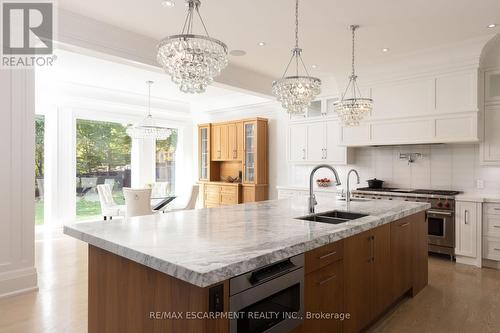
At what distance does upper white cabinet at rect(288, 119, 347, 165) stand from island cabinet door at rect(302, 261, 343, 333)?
3.71 m

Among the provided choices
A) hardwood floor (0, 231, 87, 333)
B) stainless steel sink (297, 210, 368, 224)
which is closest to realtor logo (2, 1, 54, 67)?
hardwood floor (0, 231, 87, 333)

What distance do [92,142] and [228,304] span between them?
6.38m

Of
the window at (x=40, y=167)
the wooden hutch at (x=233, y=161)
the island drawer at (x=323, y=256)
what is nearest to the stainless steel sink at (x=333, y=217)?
→ the island drawer at (x=323, y=256)

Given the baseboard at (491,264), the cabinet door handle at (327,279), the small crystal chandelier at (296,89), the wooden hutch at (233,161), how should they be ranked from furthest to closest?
the wooden hutch at (233,161)
the baseboard at (491,264)
the small crystal chandelier at (296,89)
the cabinet door handle at (327,279)

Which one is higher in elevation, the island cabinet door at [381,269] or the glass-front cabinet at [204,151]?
the glass-front cabinet at [204,151]

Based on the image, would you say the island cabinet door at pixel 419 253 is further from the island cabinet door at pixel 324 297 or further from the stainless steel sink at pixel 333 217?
the island cabinet door at pixel 324 297

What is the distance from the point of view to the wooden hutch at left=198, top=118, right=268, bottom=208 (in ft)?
22.0

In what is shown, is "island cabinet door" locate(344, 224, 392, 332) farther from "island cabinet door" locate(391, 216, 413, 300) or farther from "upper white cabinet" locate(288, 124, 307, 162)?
"upper white cabinet" locate(288, 124, 307, 162)

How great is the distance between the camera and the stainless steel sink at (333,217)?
255cm

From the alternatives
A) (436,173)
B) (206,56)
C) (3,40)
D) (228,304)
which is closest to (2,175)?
(3,40)

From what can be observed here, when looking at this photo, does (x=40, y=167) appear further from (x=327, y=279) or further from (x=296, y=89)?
(x=327, y=279)

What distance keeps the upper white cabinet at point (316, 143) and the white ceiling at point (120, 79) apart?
1292 mm

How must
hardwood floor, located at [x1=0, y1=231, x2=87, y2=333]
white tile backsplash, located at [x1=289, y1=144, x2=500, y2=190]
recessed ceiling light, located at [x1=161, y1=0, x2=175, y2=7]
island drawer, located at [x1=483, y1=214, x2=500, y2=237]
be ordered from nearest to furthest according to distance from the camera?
hardwood floor, located at [x1=0, y1=231, x2=87, y2=333]
recessed ceiling light, located at [x1=161, y1=0, x2=175, y2=7]
island drawer, located at [x1=483, y1=214, x2=500, y2=237]
white tile backsplash, located at [x1=289, y1=144, x2=500, y2=190]

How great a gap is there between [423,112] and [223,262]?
4220 mm
